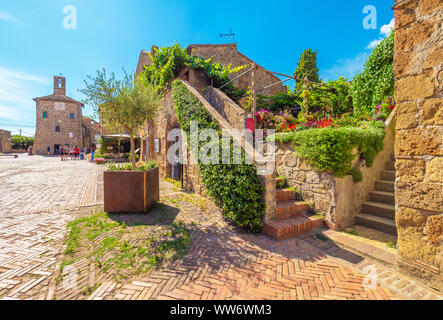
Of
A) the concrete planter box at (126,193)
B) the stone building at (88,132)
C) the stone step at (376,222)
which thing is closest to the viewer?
the stone step at (376,222)

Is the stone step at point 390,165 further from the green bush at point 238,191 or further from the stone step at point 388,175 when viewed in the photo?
the green bush at point 238,191

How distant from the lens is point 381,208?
395 cm

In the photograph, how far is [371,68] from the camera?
688cm

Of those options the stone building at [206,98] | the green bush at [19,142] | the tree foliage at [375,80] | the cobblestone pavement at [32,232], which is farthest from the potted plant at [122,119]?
the green bush at [19,142]

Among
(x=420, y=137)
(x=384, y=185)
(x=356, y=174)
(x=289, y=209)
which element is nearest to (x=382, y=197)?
(x=384, y=185)

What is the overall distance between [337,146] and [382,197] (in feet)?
5.44

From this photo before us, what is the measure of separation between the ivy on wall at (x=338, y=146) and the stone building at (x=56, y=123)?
41.3 meters

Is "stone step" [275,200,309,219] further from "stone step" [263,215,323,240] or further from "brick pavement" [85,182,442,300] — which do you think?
"brick pavement" [85,182,442,300]

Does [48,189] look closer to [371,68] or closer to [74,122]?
[371,68]

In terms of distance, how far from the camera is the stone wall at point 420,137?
7.18 feet

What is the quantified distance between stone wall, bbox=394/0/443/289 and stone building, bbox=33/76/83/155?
140 feet

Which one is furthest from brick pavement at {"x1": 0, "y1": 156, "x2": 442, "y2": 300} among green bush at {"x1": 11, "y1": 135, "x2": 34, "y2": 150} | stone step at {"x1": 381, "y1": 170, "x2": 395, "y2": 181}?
green bush at {"x1": 11, "y1": 135, "x2": 34, "y2": 150}

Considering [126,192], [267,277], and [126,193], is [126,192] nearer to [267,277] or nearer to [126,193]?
[126,193]
